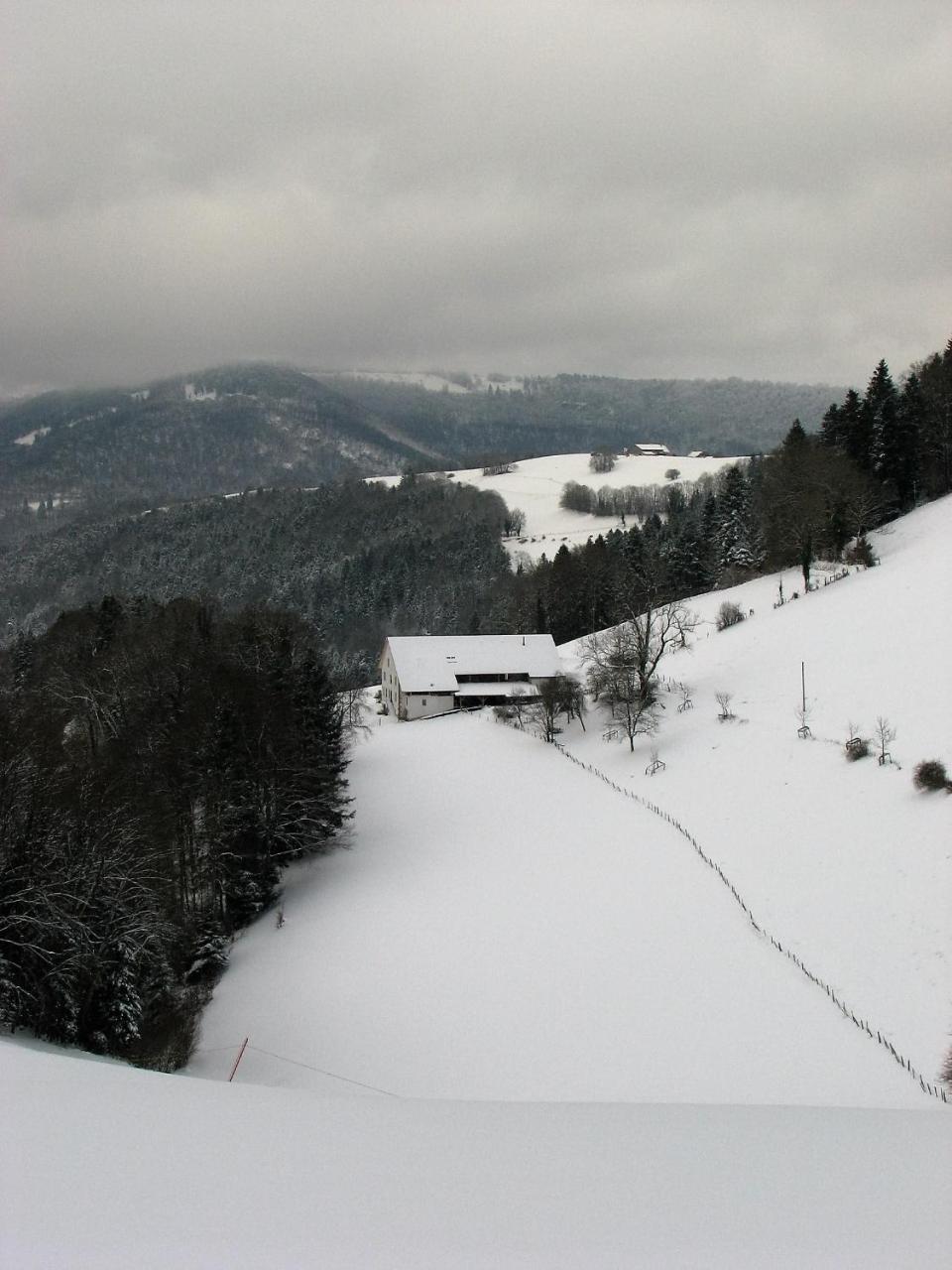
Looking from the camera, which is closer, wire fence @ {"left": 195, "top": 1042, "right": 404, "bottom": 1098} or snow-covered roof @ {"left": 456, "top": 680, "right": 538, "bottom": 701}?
wire fence @ {"left": 195, "top": 1042, "right": 404, "bottom": 1098}

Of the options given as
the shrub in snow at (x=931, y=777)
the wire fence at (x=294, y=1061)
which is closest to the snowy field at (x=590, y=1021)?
the wire fence at (x=294, y=1061)

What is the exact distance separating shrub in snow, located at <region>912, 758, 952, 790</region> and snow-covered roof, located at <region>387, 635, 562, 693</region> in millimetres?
28408

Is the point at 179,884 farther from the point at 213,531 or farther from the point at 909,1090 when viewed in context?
the point at 213,531

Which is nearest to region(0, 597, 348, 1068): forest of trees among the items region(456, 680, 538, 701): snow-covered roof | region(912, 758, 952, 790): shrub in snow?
region(456, 680, 538, 701): snow-covered roof

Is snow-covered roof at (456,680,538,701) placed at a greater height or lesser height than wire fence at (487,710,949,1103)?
lesser

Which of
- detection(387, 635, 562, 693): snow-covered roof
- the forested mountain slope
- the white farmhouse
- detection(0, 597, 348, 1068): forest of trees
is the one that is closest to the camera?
detection(0, 597, 348, 1068): forest of trees

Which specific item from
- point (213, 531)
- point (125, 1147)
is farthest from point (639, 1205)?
point (213, 531)

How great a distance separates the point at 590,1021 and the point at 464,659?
1448 inches

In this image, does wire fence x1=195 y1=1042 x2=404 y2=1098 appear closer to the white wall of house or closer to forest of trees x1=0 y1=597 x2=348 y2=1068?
forest of trees x1=0 y1=597 x2=348 y2=1068

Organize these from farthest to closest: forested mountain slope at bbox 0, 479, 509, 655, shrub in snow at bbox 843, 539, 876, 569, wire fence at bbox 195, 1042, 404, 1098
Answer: forested mountain slope at bbox 0, 479, 509, 655 → shrub in snow at bbox 843, 539, 876, 569 → wire fence at bbox 195, 1042, 404, 1098

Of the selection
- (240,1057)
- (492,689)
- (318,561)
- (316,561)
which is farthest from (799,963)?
(316,561)

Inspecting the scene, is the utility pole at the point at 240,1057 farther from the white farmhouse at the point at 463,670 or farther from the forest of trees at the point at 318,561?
the forest of trees at the point at 318,561

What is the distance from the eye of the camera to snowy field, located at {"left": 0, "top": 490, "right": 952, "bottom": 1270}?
141 inches

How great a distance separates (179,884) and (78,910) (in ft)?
33.3
